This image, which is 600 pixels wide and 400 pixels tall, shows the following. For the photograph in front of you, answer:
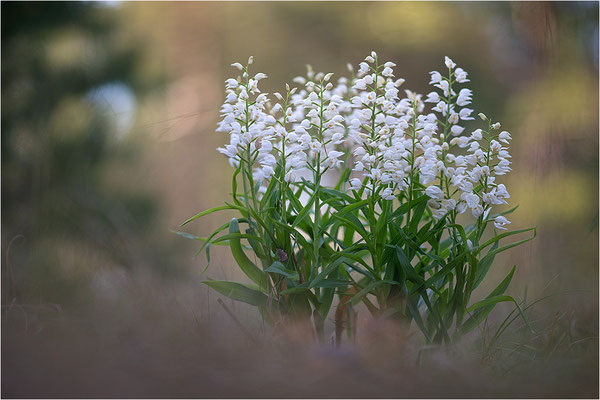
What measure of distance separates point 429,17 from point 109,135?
1.35 metres

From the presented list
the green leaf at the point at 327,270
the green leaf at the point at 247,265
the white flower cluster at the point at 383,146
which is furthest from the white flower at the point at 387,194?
the green leaf at the point at 247,265

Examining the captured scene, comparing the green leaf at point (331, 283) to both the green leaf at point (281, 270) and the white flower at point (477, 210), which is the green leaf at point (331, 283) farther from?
the white flower at point (477, 210)

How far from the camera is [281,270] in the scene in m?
1.03

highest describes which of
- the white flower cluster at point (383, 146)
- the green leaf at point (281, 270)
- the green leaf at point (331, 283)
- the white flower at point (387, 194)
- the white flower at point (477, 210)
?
the white flower cluster at point (383, 146)

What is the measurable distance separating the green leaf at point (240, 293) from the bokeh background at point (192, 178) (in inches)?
2.4

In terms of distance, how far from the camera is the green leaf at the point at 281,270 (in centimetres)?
101

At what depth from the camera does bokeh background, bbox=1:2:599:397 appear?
53 cm

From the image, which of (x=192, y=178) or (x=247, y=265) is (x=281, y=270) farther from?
(x=192, y=178)

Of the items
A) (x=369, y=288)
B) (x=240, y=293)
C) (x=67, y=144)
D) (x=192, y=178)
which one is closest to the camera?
(x=369, y=288)

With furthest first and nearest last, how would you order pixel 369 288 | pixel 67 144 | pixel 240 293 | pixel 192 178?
pixel 192 178 → pixel 67 144 → pixel 240 293 → pixel 369 288

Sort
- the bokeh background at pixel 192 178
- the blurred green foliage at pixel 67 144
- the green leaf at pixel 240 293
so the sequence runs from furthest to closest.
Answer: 1. the blurred green foliage at pixel 67 144
2. the green leaf at pixel 240 293
3. the bokeh background at pixel 192 178

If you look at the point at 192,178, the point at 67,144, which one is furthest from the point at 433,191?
the point at 67,144

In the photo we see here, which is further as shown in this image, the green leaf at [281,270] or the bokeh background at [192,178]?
the green leaf at [281,270]

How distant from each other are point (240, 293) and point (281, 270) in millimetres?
145
